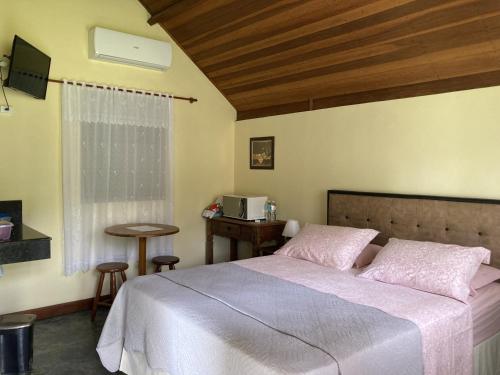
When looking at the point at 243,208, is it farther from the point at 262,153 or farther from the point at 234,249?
the point at 234,249

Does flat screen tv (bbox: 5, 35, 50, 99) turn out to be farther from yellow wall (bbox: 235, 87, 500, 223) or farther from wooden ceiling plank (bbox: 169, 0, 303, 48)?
yellow wall (bbox: 235, 87, 500, 223)

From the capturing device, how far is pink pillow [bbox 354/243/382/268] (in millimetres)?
3006

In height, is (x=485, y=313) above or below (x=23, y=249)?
below

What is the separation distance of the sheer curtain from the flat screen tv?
246 mm

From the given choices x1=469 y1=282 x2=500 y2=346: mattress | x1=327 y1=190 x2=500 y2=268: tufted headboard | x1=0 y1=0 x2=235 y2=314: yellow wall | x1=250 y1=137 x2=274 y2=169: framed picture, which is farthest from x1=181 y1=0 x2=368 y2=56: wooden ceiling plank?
x1=469 y1=282 x2=500 y2=346: mattress

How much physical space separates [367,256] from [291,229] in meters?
0.95

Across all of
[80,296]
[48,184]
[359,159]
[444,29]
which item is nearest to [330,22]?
[444,29]

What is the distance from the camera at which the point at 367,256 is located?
3055mm

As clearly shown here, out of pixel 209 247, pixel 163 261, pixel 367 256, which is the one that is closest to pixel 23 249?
pixel 163 261

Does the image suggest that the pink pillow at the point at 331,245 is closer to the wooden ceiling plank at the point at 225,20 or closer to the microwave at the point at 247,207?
the microwave at the point at 247,207

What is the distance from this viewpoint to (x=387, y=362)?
1.75 metres

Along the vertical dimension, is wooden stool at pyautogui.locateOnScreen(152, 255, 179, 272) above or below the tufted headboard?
below

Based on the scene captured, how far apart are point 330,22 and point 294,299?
1926 millimetres

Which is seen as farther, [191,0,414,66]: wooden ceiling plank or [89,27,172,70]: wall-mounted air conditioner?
[89,27,172,70]: wall-mounted air conditioner
